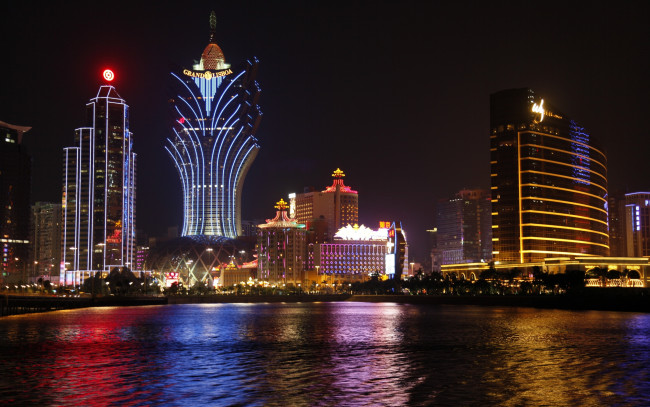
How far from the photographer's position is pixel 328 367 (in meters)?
53.2

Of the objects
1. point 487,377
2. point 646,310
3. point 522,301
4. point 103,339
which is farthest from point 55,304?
point 487,377

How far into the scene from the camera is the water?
4022cm

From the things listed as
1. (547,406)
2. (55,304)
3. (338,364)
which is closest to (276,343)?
(338,364)

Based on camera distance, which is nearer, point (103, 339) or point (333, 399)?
point (333, 399)

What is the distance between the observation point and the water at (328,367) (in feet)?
132

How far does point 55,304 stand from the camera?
16962 cm

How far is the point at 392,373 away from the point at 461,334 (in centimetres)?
3598

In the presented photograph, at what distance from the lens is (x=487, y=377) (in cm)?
4744

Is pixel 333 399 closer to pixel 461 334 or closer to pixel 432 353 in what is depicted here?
pixel 432 353

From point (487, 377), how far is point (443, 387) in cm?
510

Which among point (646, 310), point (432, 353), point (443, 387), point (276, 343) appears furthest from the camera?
point (646, 310)

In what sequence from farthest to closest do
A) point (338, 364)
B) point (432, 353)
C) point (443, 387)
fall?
point (432, 353) < point (338, 364) < point (443, 387)

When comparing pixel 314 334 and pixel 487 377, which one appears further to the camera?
pixel 314 334

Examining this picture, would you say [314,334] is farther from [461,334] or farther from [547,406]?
[547,406]
